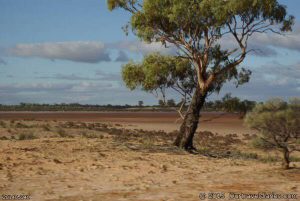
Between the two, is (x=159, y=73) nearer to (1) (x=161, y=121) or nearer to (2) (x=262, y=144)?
(2) (x=262, y=144)

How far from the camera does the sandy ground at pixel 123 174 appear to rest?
45.3 feet

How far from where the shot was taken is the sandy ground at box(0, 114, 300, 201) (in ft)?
45.3

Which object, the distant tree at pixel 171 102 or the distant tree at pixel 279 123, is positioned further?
the distant tree at pixel 171 102

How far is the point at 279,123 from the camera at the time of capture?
1880 centimetres

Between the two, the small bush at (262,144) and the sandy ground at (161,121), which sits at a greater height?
the small bush at (262,144)

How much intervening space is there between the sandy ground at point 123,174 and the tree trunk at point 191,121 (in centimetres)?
139

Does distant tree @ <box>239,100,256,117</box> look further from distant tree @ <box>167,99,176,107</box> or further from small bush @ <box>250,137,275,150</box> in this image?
small bush @ <box>250,137,275,150</box>

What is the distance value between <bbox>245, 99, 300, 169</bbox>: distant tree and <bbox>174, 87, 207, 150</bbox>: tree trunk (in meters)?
6.24

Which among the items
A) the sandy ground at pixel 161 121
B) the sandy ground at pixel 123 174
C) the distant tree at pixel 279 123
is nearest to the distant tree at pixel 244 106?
the sandy ground at pixel 161 121

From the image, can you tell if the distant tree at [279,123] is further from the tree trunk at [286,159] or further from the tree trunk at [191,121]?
the tree trunk at [191,121]

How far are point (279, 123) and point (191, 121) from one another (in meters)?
7.77

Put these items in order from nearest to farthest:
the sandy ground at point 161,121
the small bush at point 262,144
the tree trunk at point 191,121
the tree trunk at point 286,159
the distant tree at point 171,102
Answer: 1. the tree trunk at point 286,159
2. the small bush at point 262,144
3. the tree trunk at point 191,121
4. the distant tree at point 171,102
5. the sandy ground at point 161,121

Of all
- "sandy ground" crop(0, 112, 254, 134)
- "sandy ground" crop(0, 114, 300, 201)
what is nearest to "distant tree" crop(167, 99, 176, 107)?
"sandy ground" crop(0, 112, 254, 134)

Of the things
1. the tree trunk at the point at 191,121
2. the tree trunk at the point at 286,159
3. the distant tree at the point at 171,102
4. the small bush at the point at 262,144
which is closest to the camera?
the tree trunk at the point at 286,159
